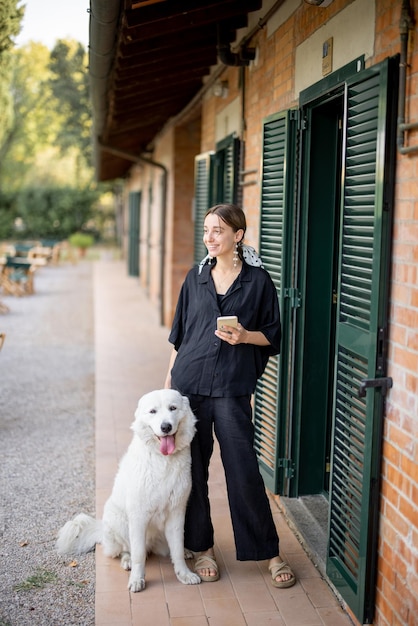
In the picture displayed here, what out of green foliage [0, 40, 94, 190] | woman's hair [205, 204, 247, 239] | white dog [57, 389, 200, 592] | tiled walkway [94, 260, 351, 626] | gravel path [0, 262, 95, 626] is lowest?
gravel path [0, 262, 95, 626]

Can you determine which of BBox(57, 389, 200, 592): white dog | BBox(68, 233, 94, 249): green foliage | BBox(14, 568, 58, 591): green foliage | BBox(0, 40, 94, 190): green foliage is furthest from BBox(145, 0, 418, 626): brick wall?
BBox(68, 233, 94, 249): green foliage

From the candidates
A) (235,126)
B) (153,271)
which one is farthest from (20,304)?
(235,126)

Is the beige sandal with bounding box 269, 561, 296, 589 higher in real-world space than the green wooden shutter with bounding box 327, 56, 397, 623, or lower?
lower

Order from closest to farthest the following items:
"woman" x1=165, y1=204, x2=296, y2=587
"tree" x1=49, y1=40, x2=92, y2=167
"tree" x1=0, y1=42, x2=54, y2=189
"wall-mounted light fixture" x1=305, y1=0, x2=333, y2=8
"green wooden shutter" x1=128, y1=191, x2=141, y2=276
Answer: "woman" x1=165, y1=204, x2=296, y2=587
"wall-mounted light fixture" x1=305, y1=0, x2=333, y2=8
"green wooden shutter" x1=128, y1=191, x2=141, y2=276
"tree" x1=49, y1=40, x2=92, y2=167
"tree" x1=0, y1=42, x2=54, y2=189

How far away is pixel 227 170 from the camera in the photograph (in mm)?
7086

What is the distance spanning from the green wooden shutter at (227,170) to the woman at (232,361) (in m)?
2.85

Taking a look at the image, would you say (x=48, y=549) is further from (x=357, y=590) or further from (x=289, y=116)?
(x=289, y=116)

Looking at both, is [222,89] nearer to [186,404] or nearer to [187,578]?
[186,404]

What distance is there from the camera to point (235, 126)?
6.62m

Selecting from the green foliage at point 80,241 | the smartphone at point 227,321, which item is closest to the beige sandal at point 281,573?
the smartphone at point 227,321

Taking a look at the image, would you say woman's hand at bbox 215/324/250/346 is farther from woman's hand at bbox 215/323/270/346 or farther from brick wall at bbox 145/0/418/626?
brick wall at bbox 145/0/418/626

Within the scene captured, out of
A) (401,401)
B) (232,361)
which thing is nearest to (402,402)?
(401,401)

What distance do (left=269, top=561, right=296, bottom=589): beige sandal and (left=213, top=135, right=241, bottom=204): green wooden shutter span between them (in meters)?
3.50

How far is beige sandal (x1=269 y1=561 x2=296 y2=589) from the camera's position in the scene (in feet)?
12.5
